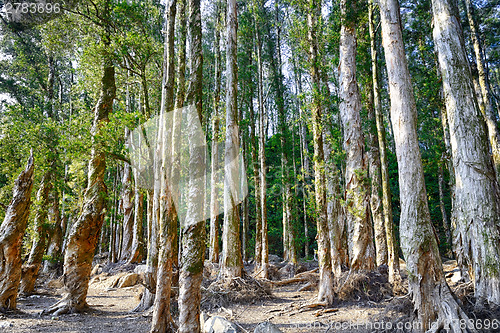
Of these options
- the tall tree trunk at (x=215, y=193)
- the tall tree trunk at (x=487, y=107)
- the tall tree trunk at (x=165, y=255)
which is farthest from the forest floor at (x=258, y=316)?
the tall tree trunk at (x=487, y=107)

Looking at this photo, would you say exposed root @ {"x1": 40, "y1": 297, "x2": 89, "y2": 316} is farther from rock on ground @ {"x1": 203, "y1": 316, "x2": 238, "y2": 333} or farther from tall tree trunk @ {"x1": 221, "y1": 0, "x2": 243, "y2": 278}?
rock on ground @ {"x1": 203, "y1": 316, "x2": 238, "y2": 333}

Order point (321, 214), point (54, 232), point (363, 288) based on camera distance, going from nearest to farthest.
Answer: point (321, 214), point (363, 288), point (54, 232)

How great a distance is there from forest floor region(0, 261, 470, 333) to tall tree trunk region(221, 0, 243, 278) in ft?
3.71

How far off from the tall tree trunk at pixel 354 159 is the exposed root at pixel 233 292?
2788 mm

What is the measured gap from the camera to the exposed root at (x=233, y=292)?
8086 millimetres

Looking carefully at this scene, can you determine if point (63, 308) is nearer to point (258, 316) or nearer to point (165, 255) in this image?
point (165, 255)

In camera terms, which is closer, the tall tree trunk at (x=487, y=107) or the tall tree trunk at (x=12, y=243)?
the tall tree trunk at (x=12, y=243)

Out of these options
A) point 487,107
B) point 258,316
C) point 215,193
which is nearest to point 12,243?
point 258,316

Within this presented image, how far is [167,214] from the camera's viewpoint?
5.03 meters

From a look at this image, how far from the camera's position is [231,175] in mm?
9430

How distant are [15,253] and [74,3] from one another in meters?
7.36

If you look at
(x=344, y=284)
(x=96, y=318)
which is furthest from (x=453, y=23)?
(x=96, y=318)

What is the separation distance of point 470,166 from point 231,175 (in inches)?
240

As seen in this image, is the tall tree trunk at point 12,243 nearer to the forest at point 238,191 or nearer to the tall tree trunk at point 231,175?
the forest at point 238,191
